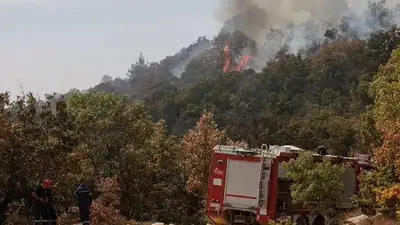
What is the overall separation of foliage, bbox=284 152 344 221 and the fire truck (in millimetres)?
554

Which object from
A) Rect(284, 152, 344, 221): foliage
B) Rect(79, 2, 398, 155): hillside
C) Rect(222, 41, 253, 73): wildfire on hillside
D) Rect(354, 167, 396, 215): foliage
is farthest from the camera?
Rect(222, 41, 253, 73): wildfire on hillside

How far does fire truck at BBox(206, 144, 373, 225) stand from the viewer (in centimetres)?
1538

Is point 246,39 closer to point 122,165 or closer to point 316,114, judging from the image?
point 316,114

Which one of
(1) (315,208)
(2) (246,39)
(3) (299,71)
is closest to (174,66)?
(2) (246,39)

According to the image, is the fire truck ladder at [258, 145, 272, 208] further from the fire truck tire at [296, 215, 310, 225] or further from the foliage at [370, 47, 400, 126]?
the foliage at [370, 47, 400, 126]

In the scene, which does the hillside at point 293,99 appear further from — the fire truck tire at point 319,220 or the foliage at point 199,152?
the fire truck tire at point 319,220

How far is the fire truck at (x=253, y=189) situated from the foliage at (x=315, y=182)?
1.82 feet

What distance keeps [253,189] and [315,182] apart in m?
1.71

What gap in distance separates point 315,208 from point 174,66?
18334 cm

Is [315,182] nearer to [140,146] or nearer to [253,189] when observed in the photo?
[253,189]

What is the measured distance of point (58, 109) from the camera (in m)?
16.5

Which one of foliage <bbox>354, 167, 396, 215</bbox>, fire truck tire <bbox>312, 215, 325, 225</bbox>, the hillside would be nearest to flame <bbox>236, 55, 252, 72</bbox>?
the hillside

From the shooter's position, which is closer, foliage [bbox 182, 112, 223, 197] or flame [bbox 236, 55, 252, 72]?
foliage [bbox 182, 112, 223, 197]

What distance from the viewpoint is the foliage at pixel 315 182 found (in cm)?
1461
